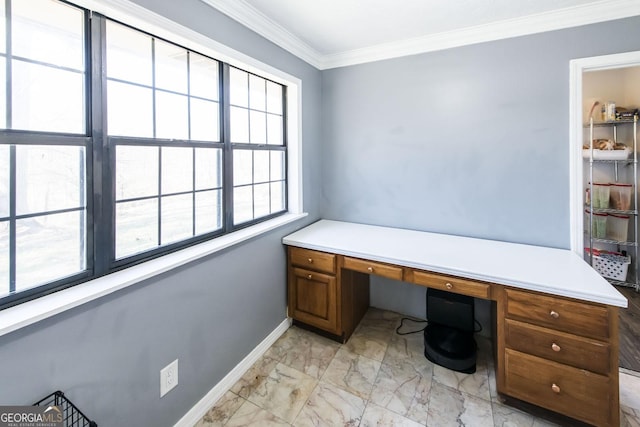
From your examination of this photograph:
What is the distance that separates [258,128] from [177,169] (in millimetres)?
829

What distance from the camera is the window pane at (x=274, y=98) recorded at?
2.42 meters

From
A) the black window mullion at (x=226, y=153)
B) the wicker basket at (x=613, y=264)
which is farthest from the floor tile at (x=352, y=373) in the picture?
the wicker basket at (x=613, y=264)

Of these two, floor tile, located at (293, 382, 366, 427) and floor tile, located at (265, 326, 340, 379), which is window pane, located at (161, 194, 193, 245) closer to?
floor tile, located at (265, 326, 340, 379)

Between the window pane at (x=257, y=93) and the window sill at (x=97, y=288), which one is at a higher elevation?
the window pane at (x=257, y=93)

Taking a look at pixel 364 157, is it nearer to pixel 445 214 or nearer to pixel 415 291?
pixel 445 214

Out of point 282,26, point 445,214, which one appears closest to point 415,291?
point 445,214

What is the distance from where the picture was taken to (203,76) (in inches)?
70.7

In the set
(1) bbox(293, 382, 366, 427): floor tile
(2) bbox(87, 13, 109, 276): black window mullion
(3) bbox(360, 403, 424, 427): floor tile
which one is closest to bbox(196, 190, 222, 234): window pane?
(2) bbox(87, 13, 109, 276): black window mullion

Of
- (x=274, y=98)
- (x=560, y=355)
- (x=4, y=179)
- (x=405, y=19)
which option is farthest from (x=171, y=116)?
(x=560, y=355)

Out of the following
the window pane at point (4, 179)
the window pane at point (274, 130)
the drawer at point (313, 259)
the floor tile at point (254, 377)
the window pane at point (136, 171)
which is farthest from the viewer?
the window pane at point (274, 130)

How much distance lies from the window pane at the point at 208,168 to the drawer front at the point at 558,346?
6.44 ft

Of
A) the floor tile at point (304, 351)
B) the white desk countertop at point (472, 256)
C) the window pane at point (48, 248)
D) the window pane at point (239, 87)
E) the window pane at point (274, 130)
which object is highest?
the window pane at point (239, 87)

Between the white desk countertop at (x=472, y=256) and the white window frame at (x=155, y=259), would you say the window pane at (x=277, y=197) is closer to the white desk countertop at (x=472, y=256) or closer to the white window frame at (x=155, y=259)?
the white window frame at (x=155, y=259)

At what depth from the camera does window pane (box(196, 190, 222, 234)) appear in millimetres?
1822
